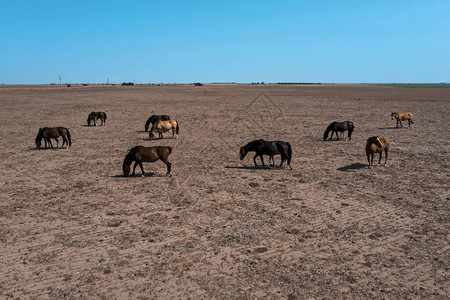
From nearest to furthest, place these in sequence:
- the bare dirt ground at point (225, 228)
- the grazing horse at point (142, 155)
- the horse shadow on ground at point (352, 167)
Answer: the bare dirt ground at point (225, 228) < the grazing horse at point (142, 155) < the horse shadow on ground at point (352, 167)

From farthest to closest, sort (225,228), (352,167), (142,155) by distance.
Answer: (352,167) < (142,155) < (225,228)

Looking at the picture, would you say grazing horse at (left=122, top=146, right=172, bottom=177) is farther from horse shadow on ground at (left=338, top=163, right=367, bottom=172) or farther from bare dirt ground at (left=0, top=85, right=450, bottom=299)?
horse shadow on ground at (left=338, top=163, right=367, bottom=172)

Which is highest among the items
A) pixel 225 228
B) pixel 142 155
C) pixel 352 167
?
pixel 142 155

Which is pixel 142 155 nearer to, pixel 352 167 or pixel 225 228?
pixel 225 228

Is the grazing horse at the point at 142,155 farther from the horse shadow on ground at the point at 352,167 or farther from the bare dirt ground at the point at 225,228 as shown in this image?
the horse shadow on ground at the point at 352,167

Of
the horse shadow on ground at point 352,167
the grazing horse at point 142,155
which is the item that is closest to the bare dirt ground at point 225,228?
the horse shadow on ground at point 352,167

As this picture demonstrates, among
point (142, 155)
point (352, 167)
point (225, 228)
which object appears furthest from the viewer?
point (352, 167)

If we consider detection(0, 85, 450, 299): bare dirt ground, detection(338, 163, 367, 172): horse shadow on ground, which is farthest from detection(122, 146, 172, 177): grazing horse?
detection(338, 163, 367, 172): horse shadow on ground

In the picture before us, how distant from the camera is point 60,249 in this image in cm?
686

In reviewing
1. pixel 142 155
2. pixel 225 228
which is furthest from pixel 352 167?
pixel 142 155

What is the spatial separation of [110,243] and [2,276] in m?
1.94

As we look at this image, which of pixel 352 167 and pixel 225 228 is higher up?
pixel 352 167

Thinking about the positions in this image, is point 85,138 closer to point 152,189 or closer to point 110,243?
point 152,189

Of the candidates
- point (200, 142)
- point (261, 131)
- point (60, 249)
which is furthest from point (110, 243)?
point (261, 131)
